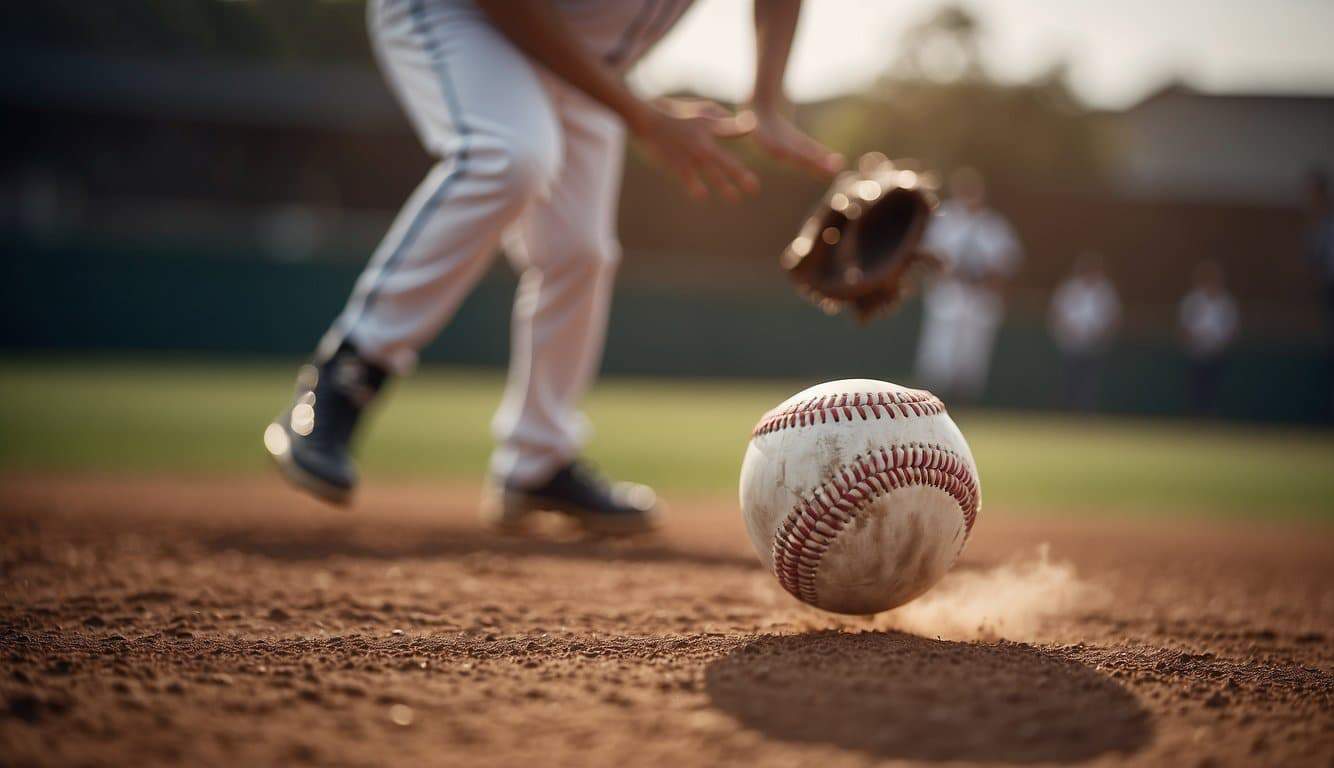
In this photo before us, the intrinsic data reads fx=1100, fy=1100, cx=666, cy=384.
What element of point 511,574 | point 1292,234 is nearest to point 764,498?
point 511,574

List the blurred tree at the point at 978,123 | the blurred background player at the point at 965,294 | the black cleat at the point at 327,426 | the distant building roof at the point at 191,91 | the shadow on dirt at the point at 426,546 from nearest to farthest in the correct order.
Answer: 1. the black cleat at the point at 327,426
2. the shadow on dirt at the point at 426,546
3. the blurred background player at the point at 965,294
4. the distant building roof at the point at 191,91
5. the blurred tree at the point at 978,123

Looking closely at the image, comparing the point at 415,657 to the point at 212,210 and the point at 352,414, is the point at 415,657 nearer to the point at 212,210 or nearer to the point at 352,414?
the point at 352,414

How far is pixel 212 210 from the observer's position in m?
17.0

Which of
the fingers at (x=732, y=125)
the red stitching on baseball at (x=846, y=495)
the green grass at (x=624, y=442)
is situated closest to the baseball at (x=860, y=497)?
the red stitching on baseball at (x=846, y=495)

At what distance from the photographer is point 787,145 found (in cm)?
261

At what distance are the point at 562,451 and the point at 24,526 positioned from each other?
1.43 metres

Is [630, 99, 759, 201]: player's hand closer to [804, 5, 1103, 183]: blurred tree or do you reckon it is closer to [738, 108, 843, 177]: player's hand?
[738, 108, 843, 177]: player's hand

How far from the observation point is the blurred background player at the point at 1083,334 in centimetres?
1226

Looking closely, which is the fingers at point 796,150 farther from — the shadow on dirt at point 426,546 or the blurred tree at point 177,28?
the blurred tree at point 177,28

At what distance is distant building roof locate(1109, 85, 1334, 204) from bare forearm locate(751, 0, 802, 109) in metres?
25.6

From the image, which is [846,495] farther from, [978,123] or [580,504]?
[978,123]

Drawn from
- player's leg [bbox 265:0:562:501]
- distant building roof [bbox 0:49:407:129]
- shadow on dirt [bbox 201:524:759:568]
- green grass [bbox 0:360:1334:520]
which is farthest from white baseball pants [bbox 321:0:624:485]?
distant building roof [bbox 0:49:407:129]

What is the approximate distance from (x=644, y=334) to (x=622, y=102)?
34.1 feet

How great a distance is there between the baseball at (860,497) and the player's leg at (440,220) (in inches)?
34.3
